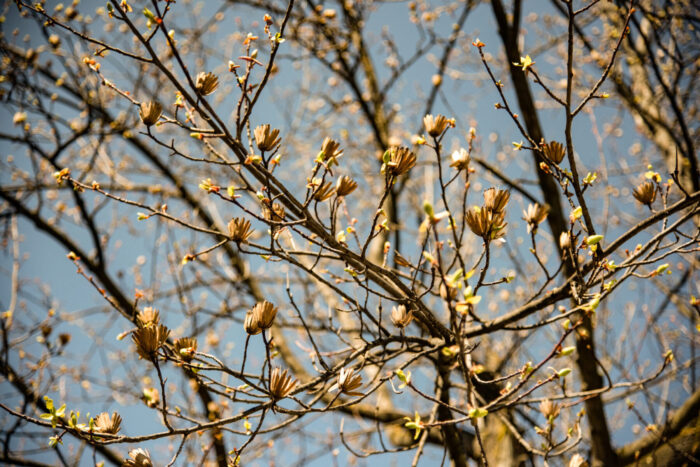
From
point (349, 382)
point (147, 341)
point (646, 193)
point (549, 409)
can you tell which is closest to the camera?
point (147, 341)

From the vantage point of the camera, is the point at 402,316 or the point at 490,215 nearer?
the point at 490,215

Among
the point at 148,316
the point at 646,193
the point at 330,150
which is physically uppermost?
the point at 330,150

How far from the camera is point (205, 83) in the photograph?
44.5 inches

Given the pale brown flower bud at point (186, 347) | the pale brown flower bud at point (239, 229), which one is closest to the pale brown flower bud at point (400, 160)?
the pale brown flower bud at point (239, 229)

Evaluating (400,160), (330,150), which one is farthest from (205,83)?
(400,160)

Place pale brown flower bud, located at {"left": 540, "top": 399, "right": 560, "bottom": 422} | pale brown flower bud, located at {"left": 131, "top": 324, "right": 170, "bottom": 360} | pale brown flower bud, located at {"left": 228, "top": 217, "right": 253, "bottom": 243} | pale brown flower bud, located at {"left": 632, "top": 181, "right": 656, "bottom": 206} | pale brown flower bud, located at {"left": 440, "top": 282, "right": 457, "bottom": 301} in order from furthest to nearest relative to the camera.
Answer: pale brown flower bud, located at {"left": 540, "top": 399, "right": 560, "bottom": 422}
pale brown flower bud, located at {"left": 632, "top": 181, "right": 656, "bottom": 206}
pale brown flower bud, located at {"left": 228, "top": 217, "right": 253, "bottom": 243}
pale brown flower bud, located at {"left": 131, "top": 324, "right": 170, "bottom": 360}
pale brown flower bud, located at {"left": 440, "top": 282, "right": 457, "bottom": 301}

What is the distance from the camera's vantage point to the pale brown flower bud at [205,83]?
1112 millimetres

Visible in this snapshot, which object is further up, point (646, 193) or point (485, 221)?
point (646, 193)

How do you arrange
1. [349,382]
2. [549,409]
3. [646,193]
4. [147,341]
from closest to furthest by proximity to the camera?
[147,341], [349,382], [646,193], [549,409]

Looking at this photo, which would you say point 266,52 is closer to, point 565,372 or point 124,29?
point 124,29

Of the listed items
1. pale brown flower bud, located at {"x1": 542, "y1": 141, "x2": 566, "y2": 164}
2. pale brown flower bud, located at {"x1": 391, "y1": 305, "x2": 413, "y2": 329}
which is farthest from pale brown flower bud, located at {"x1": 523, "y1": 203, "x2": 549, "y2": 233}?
pale brown flower bud, located at {"x1": 391, "y1": 305, "x2": 413, "y2": 329}

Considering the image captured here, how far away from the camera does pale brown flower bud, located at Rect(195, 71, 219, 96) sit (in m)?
1.11

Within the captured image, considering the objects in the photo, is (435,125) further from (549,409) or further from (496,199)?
(549,409)

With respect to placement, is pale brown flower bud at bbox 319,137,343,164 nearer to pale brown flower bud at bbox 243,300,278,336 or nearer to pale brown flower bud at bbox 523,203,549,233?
pale brown flower bud at bbox 243,300,278,336
